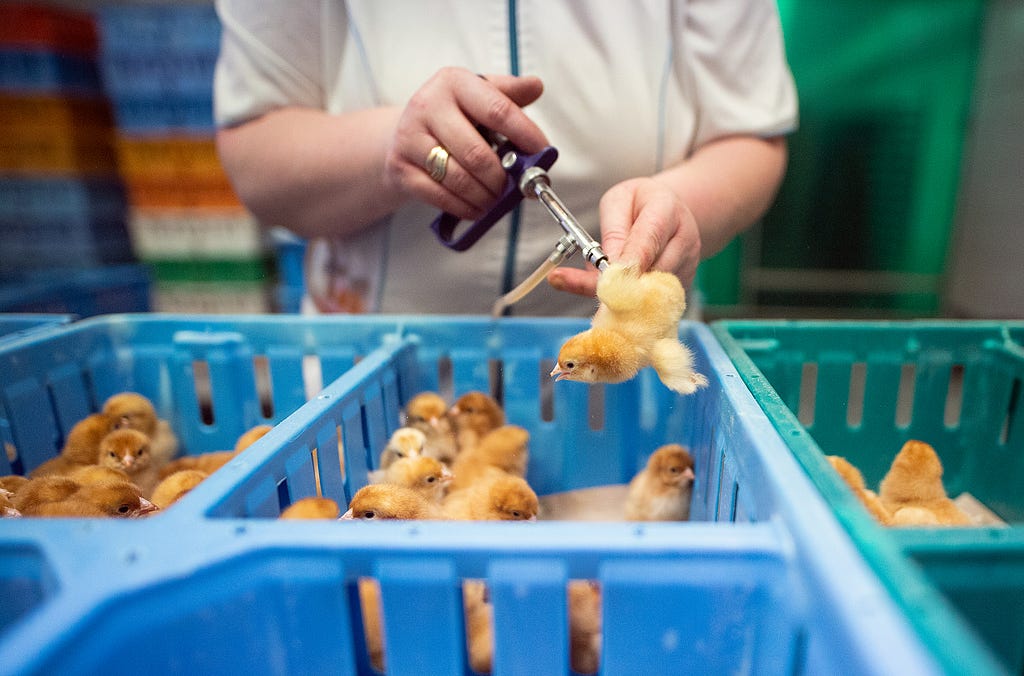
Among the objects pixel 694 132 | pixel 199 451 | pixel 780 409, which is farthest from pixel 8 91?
pixel 780 409

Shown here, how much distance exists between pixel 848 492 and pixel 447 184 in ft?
1.95

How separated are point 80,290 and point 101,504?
1.88 meters

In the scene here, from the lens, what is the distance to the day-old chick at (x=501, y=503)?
→ 84 cm

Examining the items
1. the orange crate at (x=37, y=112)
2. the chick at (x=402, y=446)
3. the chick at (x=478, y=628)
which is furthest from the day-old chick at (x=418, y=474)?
the orange crate at (x=37, y=112)

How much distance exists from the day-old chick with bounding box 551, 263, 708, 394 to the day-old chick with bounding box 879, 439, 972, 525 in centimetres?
43

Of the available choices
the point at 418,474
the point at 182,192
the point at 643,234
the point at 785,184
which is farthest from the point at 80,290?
the point at 785,184

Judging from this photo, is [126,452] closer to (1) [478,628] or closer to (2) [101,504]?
(2) [101,504]

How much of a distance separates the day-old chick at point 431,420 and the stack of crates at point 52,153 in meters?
1.81

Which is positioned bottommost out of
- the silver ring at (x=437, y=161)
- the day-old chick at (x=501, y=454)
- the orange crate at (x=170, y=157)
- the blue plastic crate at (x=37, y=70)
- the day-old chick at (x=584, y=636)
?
the day-old chick at (x=584, y=636)

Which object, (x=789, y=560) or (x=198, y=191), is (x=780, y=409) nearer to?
(x=789, y=560)

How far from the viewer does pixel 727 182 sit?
3.33ft

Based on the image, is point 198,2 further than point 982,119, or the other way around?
point 982,119

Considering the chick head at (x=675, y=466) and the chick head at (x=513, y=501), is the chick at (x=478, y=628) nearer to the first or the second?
the chick head at (x=513, y=501)

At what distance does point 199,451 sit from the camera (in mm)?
1144
